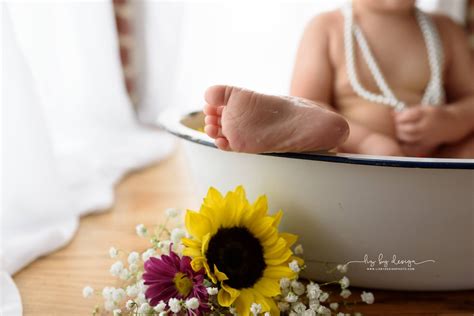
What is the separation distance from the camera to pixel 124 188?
4.22 ft

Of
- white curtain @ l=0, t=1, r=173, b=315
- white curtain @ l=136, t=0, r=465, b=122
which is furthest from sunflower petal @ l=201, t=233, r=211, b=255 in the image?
white curtain @ l=136, t=0, r=465, b=122

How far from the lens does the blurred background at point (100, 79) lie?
0.95m

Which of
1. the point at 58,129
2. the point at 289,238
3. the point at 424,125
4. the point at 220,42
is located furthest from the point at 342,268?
the point at 220,42

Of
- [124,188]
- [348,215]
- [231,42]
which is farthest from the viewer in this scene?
[231,42]

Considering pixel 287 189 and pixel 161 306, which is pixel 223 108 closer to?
pixel 287 189

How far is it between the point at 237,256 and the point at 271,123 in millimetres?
174

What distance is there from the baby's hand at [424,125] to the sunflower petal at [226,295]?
1.39 ft

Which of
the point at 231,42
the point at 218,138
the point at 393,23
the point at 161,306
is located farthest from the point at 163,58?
the point at 161,306

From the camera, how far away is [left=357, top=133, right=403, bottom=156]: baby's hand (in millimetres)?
862

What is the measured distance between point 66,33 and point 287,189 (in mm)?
723

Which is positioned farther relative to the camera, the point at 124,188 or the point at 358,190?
the point at 124,188

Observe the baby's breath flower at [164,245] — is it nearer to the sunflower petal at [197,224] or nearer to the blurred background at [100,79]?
the sunflower petal at [197,224]

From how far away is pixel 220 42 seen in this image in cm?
156

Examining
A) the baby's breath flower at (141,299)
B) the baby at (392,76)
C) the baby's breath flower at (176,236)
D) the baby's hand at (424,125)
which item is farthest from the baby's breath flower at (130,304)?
the baby's hand at (424,125)
